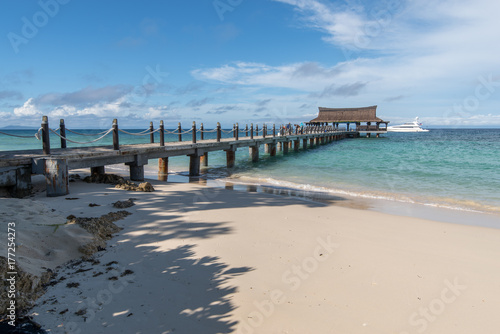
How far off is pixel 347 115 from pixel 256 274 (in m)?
66.5

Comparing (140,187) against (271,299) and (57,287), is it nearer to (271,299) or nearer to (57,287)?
(57,287)

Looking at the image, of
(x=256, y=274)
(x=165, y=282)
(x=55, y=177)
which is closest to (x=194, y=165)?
(x=55, y=177)

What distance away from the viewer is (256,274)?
13.9ft

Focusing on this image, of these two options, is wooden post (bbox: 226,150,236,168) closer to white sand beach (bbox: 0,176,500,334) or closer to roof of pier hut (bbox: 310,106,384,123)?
white sand beach (bbox: 0,176,500,334)

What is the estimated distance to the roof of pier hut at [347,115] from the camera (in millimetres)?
63750

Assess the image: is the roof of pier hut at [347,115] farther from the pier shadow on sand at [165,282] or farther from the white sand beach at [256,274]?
the pier shadow on sand at [165,282]

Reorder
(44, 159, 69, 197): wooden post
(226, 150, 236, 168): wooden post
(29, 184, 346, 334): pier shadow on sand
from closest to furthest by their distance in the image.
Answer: (29, 184, 346, 334): pier shadow on sand < (44, 159, 69, 197): wooden post < (226, 150, 236, 168): wooden post

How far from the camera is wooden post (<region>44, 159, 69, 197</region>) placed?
24.8 ft

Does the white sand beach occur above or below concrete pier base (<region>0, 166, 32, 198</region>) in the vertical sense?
below

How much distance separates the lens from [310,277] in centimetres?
427

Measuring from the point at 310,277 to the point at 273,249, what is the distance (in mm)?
1017

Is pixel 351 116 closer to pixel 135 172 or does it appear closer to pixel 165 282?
pixel 135 172

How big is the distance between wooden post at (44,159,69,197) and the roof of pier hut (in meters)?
61.7

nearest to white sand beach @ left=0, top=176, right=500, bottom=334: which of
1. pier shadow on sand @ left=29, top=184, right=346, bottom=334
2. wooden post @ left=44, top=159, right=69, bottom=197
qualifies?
pier shadow on sand @ left=29, top=184, right=346, bottom=334
